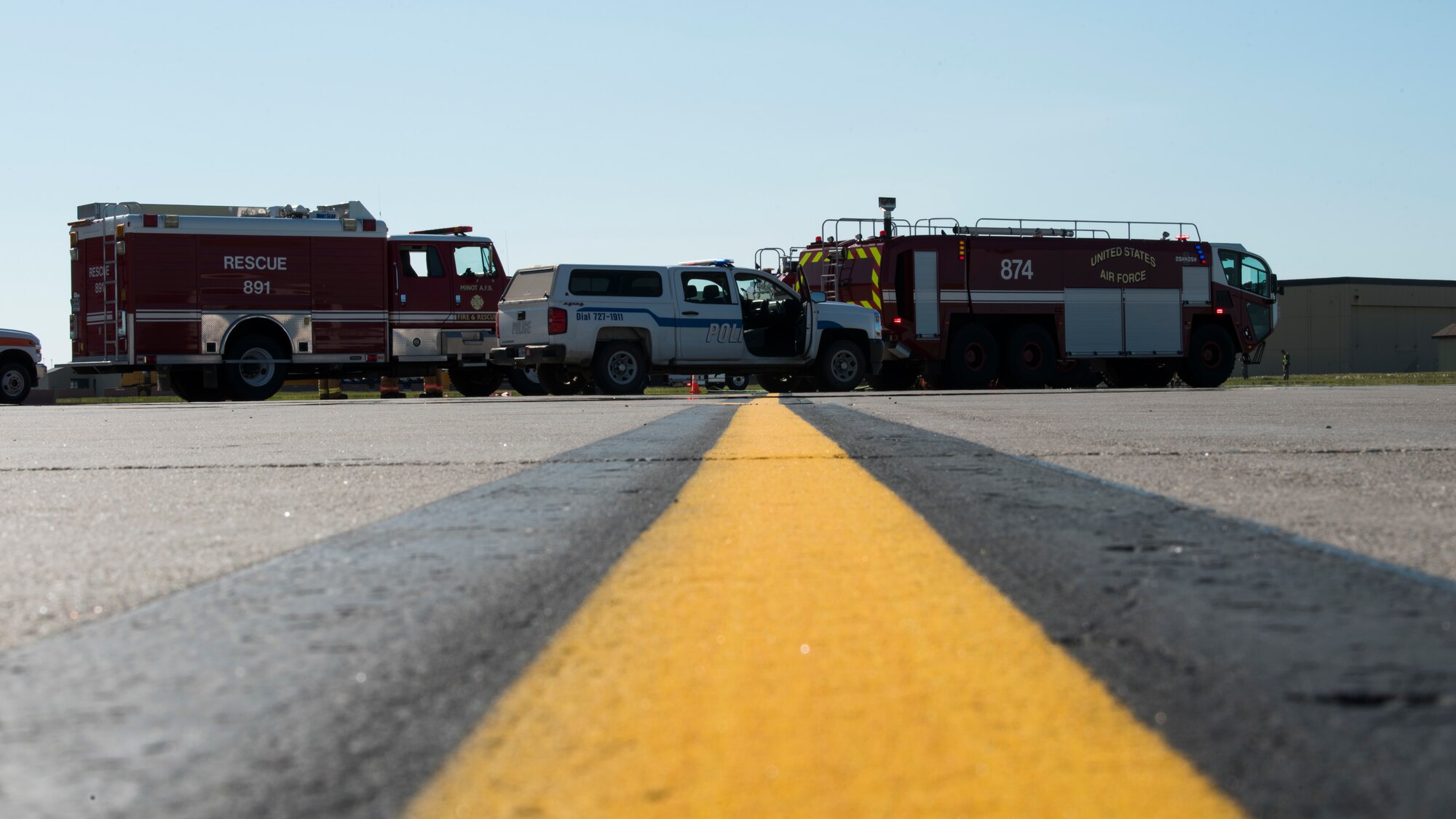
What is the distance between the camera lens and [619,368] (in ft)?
58.7

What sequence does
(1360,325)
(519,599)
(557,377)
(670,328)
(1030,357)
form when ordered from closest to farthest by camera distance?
(519,599) → (670,328) → (557,377) → (1030,357) → (1360,325)

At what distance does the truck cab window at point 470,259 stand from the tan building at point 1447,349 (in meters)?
57.5

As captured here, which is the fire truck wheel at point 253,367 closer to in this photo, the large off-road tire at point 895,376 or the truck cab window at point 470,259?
the truck cab window at point 470,259

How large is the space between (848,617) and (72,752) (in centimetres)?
104

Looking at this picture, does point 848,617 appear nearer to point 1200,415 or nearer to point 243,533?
point 243,533

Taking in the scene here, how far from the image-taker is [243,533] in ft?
10.5

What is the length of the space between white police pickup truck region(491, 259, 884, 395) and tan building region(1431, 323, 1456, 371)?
55566mm

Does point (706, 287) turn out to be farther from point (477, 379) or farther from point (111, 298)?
point (111, 298)

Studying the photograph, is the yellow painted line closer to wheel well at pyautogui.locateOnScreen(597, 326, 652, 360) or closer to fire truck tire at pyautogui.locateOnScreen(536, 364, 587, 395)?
wheel well at pyautogui.locateOnScreen(597, 326, 652, 360)

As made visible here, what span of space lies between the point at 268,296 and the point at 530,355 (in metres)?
4.94

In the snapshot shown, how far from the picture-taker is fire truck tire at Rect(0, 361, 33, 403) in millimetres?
22625

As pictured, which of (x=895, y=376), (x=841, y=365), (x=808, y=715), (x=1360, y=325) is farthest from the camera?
(x=1360, y=325)

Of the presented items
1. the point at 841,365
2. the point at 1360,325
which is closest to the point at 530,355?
the point at 841,365

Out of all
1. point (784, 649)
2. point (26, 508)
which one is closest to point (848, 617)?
point (784, 649)
